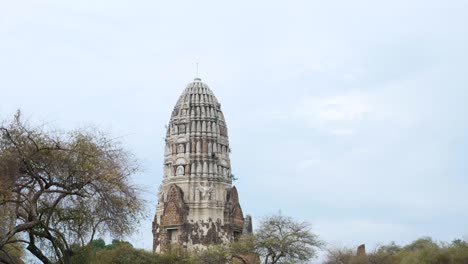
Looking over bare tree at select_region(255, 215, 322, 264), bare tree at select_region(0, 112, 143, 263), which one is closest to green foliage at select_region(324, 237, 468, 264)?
bare tree at select_region(255, 215, 322, 264)

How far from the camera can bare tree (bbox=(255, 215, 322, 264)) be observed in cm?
5225

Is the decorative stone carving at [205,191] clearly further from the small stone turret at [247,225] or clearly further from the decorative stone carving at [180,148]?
the small stone turret at [247,225]

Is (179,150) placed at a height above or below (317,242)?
above

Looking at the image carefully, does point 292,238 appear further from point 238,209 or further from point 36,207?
point 36,207

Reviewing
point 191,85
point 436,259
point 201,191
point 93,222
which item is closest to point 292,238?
point 436,259

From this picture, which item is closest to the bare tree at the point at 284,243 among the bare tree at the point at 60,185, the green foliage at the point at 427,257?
the green foliage at the point at 427,257

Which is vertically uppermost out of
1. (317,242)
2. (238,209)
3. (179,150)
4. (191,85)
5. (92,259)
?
(191,85)

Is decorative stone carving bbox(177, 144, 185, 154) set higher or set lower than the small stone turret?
higher

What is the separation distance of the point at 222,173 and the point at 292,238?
50.9ft

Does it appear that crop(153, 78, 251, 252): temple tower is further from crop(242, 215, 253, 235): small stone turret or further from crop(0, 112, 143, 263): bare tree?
crop(0, 112, 143, 263): bare tree

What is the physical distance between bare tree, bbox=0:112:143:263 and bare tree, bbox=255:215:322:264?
28.0m

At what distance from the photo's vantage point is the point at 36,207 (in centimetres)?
2375

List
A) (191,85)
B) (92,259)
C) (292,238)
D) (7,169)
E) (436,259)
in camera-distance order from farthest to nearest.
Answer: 1. (191,85)
2. (292,238)
3. (436,259)
4. (92,259)
5. (7,169)

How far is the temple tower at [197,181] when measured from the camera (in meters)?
63.8
